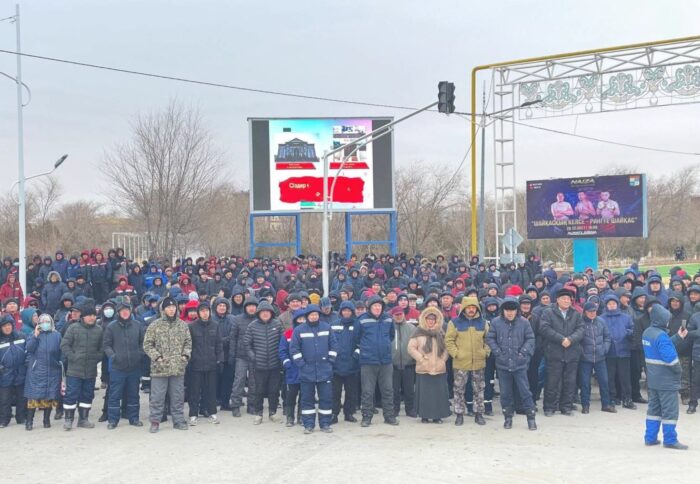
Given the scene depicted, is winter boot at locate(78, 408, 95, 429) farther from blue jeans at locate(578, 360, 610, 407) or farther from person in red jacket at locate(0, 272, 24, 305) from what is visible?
person in red jacket at locate(0, 272, 24, 305)

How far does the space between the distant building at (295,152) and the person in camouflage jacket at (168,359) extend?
19249 millimetres

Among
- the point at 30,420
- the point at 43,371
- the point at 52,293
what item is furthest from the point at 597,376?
the point at 52,293

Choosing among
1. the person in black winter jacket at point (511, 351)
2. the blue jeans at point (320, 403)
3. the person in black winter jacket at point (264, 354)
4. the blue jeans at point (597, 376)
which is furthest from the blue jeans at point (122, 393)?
the blue jeans at point (597, 376)

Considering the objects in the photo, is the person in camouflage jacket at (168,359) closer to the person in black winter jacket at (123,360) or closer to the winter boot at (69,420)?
the person in black winter jacket at (123,360)

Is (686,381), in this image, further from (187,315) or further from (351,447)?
(187,315)

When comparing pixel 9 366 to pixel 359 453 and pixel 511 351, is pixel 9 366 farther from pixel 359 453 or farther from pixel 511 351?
pixel 511 351

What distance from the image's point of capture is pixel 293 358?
390 inches

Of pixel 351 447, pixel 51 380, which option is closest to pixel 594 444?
pixel 351 447

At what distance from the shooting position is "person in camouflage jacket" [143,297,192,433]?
32.9 feet

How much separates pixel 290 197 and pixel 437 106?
476 inches

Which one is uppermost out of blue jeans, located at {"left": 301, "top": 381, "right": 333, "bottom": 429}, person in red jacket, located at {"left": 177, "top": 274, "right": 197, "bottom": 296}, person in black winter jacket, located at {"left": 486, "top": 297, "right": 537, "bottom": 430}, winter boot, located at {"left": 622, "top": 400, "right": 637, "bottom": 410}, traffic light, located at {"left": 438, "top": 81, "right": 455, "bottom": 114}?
traffic light, located at {"left": 438, "top": 81, "right": 455, "bottom": 114}

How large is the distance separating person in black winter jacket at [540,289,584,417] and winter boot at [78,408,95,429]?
21.1ft

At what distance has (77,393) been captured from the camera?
10.3m

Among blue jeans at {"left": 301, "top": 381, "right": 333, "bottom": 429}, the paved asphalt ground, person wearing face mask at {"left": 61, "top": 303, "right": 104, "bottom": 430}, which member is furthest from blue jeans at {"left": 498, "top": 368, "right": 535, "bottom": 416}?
person wearing face mask at {"left": 61, "top": 303, "right": 104, "bottom": 430}
